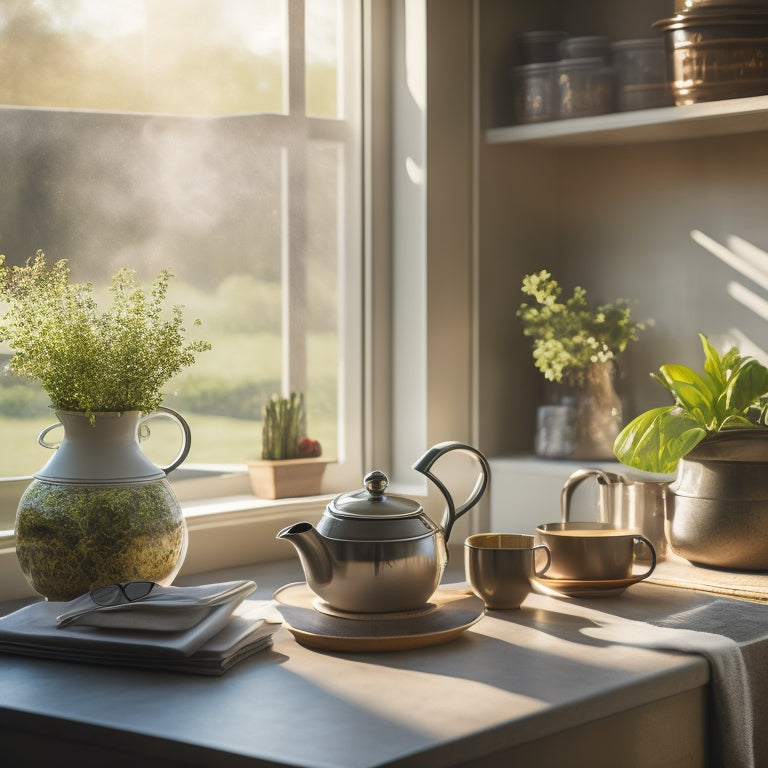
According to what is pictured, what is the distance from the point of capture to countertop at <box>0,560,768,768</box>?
3.47 feet

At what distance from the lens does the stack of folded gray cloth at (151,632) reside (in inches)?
50.3

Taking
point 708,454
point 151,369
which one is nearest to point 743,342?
point 708,454

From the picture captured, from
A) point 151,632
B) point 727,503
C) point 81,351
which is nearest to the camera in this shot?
point 151,632

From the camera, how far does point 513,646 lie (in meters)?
1.38

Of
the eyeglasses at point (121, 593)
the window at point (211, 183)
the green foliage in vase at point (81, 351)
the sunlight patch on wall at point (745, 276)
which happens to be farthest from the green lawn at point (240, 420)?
the sunlight patch on wall at point (745, 276)

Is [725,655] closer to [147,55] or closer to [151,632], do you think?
[151,632]

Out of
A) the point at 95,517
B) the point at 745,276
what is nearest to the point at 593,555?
the point at 95,517

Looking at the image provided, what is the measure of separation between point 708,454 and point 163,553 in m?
0.87

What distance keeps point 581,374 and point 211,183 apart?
0.79 m

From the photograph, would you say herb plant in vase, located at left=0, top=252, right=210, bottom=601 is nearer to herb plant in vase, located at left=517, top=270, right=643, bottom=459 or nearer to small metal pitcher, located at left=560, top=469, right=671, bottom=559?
small metal pitcher, located at left=560, top=469, right=671, bottom=559

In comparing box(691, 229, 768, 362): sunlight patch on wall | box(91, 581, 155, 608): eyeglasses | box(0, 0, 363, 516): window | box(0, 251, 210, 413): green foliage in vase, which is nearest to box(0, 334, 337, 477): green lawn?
box(0, 0, 363, 516): window

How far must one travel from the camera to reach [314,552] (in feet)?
4.66

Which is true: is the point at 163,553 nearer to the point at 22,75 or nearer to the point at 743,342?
the point at 22,75

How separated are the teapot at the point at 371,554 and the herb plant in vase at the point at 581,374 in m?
0.80
